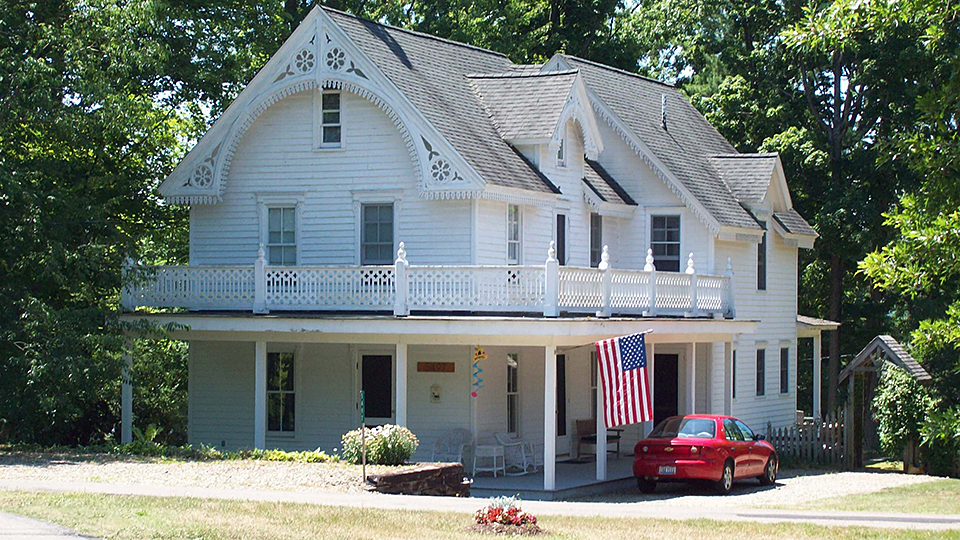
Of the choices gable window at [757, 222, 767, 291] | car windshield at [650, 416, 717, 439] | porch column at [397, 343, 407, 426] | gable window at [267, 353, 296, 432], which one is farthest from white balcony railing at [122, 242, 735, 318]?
gable window at [757, 222, 767, 291]

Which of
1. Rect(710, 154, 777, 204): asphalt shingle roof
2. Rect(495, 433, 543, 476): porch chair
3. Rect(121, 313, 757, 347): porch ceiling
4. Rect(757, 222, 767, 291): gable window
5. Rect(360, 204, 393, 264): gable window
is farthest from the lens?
Rect(757, 222, 767, 291): gable window

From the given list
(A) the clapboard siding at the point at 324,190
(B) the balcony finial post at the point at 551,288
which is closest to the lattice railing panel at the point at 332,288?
(A) the clapboard siding at the point at 324,190

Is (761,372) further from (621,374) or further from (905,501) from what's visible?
(621,374)

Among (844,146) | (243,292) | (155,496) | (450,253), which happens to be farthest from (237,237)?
(844,146)

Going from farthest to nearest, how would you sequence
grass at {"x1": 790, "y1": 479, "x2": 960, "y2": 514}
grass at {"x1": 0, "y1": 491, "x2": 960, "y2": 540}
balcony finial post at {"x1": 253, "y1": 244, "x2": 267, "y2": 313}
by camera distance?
balcony finial post at {"x1": 253, "y1": 244, "x2": 267, "y2": 313}, grass at {"x1": 790, "y1": 479, "x2": 960, "y2": 514}, grass at {"x1": 0, "y1": 491, "x2": 960, "y2": 540}

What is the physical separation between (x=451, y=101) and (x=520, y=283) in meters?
6.54

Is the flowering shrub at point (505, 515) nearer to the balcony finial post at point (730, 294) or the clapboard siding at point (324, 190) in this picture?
the clapboard siding at point (324, 190)

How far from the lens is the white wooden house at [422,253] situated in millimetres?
26625

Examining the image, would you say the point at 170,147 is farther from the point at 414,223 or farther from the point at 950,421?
the point at 950,421

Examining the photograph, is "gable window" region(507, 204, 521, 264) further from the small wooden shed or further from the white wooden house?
the small wooden shed

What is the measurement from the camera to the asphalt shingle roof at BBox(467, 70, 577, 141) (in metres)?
30.5

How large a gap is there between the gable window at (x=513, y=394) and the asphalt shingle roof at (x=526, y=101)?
5.16 metres

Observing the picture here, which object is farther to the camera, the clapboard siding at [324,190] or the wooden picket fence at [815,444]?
the wooden picket fence at [815,444]

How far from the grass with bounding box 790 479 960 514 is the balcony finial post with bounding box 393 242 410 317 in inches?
329
